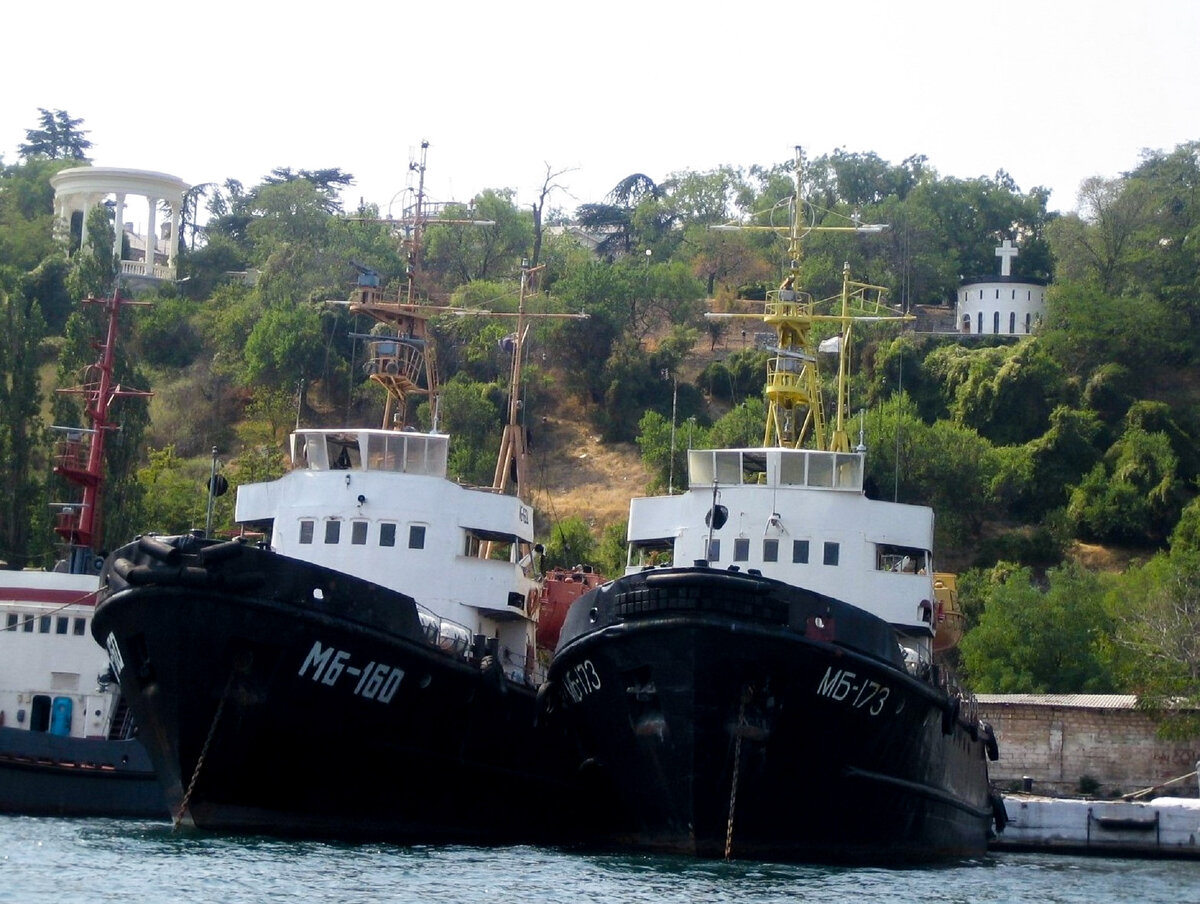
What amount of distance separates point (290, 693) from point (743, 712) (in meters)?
5.97

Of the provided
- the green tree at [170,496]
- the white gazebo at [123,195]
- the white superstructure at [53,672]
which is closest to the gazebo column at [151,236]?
the white gazebo at [123,195]

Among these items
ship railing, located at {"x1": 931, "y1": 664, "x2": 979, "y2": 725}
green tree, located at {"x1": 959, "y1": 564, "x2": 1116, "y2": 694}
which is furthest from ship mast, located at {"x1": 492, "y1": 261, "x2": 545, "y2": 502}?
green tree, located at {"x1": 959, "y1": 564, "x2": 1116, "y2": 694}

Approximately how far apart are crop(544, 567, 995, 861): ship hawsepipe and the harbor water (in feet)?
2.12

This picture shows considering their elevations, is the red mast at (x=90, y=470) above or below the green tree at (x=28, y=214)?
below

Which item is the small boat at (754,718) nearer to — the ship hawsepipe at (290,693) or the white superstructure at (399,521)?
the ship hawsepipe at (290,693)

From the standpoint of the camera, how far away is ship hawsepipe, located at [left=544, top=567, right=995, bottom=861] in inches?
969

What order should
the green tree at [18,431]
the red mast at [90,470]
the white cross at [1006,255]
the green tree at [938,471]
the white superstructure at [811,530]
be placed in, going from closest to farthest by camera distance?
1. the white superstructure at [811,530]
2. the red mast at [90,470]
3. the green tree at [18,431]
4. the green tree at [938,471]
5. the white cross at [1006,255]

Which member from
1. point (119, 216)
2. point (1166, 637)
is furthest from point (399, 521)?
point (119, 216)

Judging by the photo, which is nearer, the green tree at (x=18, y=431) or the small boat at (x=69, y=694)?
the small boat at (x=69, y=694)

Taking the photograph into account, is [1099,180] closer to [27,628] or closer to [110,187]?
[110,187]

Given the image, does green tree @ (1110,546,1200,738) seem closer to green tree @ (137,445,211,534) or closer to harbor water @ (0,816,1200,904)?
harbor water @ (0,816,1200,904)

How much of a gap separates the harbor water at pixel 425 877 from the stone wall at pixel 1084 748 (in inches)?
561

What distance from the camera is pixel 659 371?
72.7 metres

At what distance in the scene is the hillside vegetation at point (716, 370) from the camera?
2008 inches
